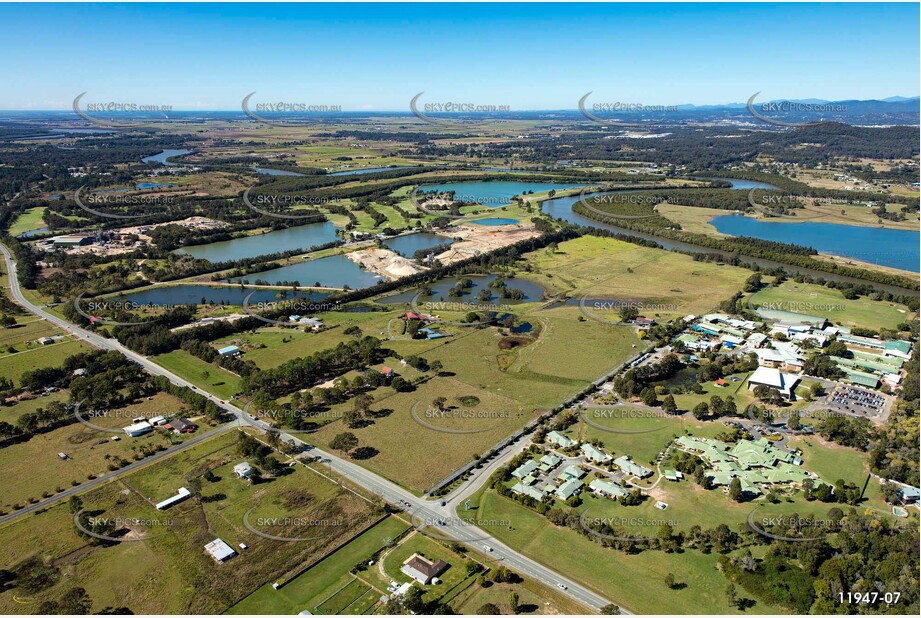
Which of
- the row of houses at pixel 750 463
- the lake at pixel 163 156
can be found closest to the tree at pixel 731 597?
the row of houses at pixel 750 463

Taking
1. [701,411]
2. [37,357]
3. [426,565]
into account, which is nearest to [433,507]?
[426,565]

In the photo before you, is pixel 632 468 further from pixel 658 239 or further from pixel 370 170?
pixel 370 170

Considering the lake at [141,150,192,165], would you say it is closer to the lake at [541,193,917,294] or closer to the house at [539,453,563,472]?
the lake at [541,193,917,294]

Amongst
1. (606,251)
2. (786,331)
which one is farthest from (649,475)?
(606,251)

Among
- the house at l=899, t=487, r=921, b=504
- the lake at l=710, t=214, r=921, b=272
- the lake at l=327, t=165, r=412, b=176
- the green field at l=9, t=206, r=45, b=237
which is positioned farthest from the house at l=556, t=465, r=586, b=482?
the lake at l=327, t=165, r=412, b=176

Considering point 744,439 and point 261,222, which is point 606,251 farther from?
point 261,222

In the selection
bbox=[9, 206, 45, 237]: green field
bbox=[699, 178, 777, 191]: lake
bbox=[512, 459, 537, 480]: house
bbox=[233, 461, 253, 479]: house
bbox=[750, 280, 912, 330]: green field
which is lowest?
bbox=[233, 461, 253, 479]: house

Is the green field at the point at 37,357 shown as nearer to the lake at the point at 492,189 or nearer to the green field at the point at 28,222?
the green field at the point at 28,222
